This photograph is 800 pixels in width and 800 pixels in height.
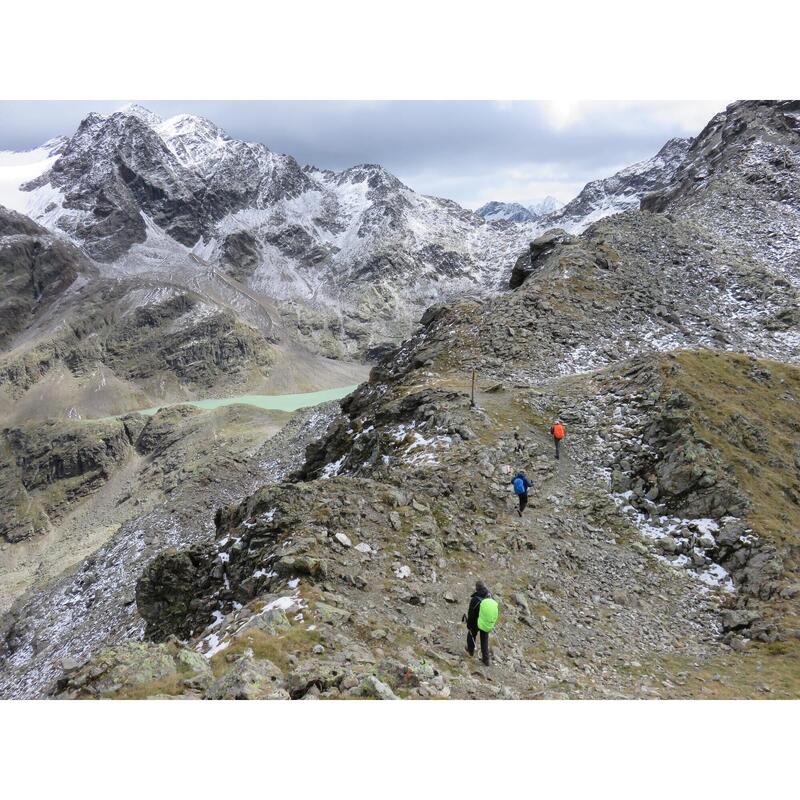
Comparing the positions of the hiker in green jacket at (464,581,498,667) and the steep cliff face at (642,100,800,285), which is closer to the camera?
the hiker in green jacket at (464,581,498,667)

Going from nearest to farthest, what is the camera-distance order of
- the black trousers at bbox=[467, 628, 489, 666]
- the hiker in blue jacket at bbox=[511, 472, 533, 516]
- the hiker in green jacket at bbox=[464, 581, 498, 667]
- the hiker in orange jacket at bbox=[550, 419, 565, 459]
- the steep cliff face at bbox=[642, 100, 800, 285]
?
the hiker in green jacket at bbox=[464, 581, 498, 667] < the black trousers at bbox=[467, 628, 489, 666] < the hiker in blue jacket at bbox=[511, 472, 533, 516] < the hiker in orange jacket at bbox=[550, 419, 565, 459] < the steep cliff face at bbox=[642, 100, 800, 285]

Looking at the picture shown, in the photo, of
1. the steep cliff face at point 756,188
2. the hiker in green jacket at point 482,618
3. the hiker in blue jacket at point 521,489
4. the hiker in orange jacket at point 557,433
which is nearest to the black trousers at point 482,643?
the hiker in green jacket at point 482,618

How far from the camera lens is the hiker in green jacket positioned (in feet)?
40.0

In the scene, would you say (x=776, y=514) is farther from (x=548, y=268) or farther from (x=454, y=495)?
(x=548, y=268)

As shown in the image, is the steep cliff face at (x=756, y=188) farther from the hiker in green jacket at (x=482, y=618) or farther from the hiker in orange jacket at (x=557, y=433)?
the hiker in green jacket at (x=482, y=618)

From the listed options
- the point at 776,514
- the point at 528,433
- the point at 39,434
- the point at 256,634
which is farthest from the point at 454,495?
the point at 39,434

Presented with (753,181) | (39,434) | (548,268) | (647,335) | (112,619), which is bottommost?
(39,434)

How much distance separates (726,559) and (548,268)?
29121mm

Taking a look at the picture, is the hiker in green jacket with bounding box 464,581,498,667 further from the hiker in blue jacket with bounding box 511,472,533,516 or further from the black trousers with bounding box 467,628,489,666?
the hiker in blue jacket with bounding box 511,472,533,516

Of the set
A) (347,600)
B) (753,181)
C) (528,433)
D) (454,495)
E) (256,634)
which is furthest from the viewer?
(753,181)

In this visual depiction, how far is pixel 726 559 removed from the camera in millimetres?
17828

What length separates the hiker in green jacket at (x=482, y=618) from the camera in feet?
40.0

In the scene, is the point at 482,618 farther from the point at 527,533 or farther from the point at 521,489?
the point at 521,489

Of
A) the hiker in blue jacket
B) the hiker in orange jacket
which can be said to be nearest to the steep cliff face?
the hiker in orange jacket
